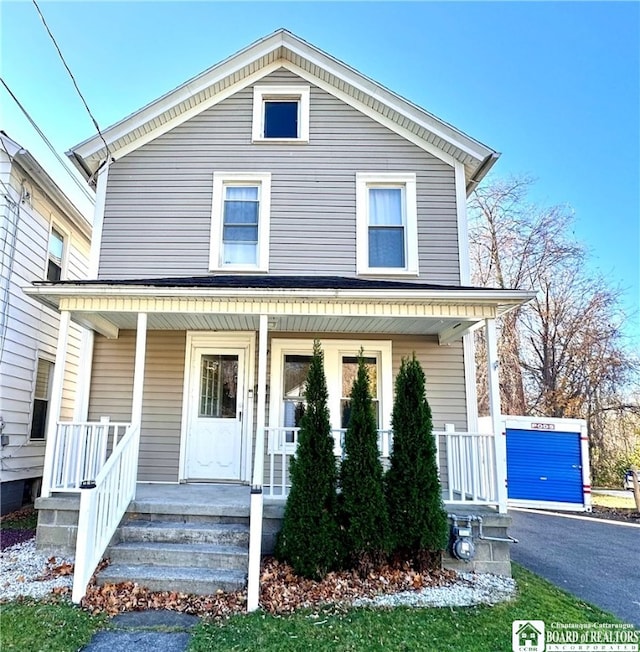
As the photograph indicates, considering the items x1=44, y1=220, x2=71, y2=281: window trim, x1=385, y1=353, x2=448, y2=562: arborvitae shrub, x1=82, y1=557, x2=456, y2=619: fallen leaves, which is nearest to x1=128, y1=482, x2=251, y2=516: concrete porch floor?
x1=82, y1=557, x2=456, y2=619: fallen leaves

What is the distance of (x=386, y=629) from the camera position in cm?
358

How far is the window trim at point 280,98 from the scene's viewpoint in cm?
750

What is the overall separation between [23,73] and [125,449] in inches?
214

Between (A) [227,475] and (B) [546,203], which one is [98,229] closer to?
(A) [227,475]

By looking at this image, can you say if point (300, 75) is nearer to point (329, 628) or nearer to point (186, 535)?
point (186, 535)

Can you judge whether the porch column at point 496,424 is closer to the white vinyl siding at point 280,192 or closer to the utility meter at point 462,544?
the utility meter at point 462,544

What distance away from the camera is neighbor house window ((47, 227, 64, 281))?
866 centimetres

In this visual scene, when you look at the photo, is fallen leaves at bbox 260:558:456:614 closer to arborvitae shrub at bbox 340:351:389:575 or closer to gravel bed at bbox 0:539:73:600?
arborvitae shrub at bbox 340:351:389:575

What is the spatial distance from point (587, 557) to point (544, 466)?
436 cm

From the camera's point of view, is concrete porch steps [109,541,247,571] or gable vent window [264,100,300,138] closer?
concrete porch steps [109,541,247,571]

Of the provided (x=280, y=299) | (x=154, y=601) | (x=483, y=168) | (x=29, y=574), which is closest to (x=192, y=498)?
(x=154, y=601)

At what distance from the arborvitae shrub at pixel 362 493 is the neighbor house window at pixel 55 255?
6.98 meters

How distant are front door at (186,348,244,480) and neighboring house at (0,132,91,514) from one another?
119 inches

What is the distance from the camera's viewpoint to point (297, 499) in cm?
452
